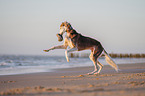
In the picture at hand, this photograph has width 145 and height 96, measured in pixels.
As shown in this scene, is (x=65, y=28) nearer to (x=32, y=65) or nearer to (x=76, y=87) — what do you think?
(x=76, y=87)

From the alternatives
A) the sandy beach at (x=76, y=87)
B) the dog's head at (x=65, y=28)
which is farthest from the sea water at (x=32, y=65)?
the sandy beach at (x=76, y=87)

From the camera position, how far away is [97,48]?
331 inches

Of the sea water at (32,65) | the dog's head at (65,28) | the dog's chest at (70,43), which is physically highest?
the dog's head at (65,28)

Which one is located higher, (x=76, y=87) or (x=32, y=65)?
(x=76, y=87)

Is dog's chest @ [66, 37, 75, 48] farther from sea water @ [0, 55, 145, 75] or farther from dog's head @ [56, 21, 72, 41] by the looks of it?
sea water @ [0, 55, 145, 75]

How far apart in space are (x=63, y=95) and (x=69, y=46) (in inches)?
162

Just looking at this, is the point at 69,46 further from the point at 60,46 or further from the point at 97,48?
the point at 97,48

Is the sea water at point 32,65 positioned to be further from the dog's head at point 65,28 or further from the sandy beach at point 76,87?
the sandy beach at point 76,87

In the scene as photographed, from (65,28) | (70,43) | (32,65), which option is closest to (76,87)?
(70,43)

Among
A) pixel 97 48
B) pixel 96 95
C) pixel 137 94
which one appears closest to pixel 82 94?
pixel 96 95

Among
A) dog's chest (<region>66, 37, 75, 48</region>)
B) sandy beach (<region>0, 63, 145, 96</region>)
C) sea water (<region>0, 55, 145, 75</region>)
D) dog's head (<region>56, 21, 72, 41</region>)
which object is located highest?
dog's head (<region>56, 21, 72, 41</region>)

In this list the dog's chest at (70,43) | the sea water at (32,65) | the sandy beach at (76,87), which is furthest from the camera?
the sea water at (32,65)

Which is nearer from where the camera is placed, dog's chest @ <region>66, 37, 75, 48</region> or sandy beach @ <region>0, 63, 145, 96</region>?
sandy beach @ <region>0, 63, 145, 96</region>

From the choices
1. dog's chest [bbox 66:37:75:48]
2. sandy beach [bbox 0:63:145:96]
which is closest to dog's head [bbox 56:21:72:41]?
dog's chest [bbox 66:37:75:48]
